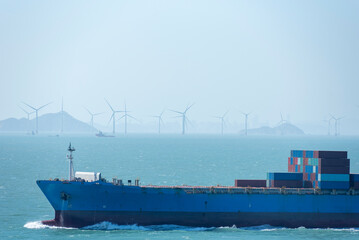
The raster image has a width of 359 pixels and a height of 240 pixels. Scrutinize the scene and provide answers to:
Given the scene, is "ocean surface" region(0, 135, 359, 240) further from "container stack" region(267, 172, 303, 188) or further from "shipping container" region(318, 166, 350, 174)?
"shipping container" region(318, 166, 350, 174)

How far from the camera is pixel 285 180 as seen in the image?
77312mm

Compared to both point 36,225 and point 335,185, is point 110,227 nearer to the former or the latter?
point 36,225

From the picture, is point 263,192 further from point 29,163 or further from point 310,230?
point 29,163

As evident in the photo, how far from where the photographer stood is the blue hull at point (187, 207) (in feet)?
232

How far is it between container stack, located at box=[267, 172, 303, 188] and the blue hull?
279 centimetres

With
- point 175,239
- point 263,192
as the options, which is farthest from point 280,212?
point 175,239

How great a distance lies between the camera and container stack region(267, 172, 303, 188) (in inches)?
3027

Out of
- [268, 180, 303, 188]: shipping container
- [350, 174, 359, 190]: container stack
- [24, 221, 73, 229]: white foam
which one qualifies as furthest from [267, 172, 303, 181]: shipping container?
[24, 221, 73, 229]: white foam

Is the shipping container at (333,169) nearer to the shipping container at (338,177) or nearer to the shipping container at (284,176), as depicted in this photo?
the shipping container at (338,177)

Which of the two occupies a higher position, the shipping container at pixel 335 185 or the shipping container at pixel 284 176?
the shipping container at pixel 284 176

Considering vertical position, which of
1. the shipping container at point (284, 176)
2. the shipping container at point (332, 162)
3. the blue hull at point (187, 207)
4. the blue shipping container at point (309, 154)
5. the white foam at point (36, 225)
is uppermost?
the blue shipping container at point (309, 154)

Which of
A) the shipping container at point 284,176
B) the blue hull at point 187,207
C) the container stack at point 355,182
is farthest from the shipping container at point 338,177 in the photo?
the shipping container at point 284,176

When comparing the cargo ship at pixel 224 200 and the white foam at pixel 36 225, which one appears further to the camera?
the cargo ship at pixel 224 200

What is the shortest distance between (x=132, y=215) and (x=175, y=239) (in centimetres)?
737
